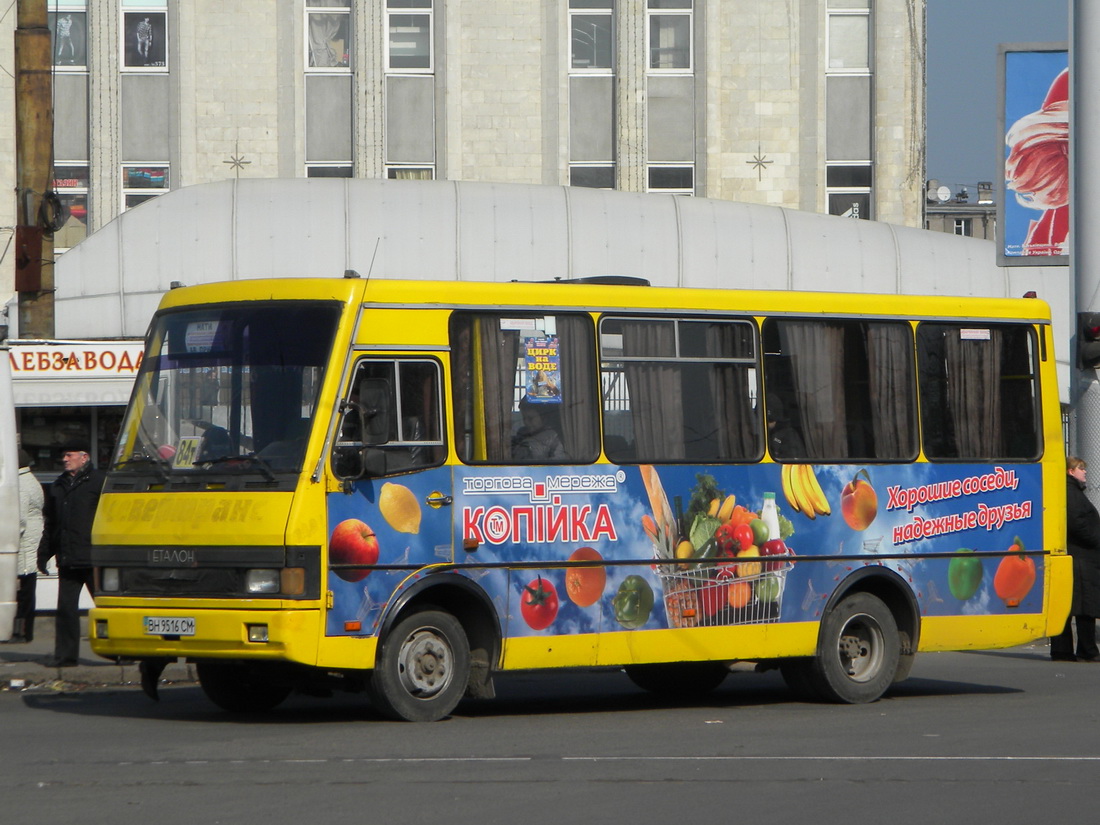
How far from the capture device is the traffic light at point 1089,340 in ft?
63.3

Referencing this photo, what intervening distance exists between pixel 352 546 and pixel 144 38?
1013 inches

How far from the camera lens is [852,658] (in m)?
13.2

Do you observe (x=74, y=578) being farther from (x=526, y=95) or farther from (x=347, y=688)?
(x=526, y=95)

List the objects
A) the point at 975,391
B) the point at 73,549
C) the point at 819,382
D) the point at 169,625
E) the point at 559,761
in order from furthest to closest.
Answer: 1. the point at 73,549
2. the point at 975,391
3. the point at 819,382
4. the point at 169,625
5. the point at 559,761

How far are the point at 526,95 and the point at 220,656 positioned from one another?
2536cm

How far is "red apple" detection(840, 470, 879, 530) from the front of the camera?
1299 cm

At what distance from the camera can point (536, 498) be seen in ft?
38.4

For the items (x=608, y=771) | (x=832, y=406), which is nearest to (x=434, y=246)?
(x=832, y=406)

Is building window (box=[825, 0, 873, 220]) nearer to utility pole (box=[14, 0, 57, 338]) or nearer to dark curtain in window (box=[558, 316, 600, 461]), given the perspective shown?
utility pole (box=[14, 0, 57, 338])

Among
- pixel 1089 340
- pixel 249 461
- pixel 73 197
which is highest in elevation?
pixel 73 197

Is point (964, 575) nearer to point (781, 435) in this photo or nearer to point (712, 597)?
point (781, 435)

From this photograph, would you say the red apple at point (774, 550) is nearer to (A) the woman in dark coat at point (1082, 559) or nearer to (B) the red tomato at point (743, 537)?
(B) the red tomato at point (743, 537)

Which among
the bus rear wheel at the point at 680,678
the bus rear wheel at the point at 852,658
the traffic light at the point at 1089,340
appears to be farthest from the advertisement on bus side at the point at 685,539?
the traffic light at the point at 1089,340

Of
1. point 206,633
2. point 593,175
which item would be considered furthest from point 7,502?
point 593,175
